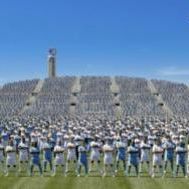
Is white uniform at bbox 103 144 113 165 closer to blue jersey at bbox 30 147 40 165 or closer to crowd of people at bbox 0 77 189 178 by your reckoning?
blue jersey at bbox 30 147 40 165

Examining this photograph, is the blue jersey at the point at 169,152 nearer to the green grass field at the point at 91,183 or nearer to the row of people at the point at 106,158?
the row of people at the point at 106,158

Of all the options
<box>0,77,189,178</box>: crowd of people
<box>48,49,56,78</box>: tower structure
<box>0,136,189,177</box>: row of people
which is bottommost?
<box>0,136,189,177</box>: row of people

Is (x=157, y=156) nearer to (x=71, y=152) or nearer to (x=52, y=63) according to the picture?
(x=71, y=152)

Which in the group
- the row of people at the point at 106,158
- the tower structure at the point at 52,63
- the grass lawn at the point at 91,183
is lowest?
the grass lawn at the point at 91,183

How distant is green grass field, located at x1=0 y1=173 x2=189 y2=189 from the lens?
24.2m

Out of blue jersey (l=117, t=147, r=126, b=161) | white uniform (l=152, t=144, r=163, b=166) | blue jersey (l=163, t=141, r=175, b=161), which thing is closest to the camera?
white uniform (l=152, t=144, r=163, b=166)

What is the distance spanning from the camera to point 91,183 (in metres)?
25.2

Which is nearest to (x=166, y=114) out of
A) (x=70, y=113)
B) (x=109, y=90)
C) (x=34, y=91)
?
(x=70, y=113)

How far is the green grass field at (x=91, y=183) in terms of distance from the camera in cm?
2422

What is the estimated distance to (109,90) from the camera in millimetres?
115875

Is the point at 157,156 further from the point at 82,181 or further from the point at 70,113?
the point at 70,113

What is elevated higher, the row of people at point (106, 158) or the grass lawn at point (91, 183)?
the row of people at point (106, 158)

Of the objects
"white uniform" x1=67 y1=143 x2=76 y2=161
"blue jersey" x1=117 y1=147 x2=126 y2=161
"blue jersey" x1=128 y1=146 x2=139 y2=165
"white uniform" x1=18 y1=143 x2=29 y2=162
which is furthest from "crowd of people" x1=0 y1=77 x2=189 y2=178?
"blue jersey" x1=128 y1=146 x2=139 y2=165

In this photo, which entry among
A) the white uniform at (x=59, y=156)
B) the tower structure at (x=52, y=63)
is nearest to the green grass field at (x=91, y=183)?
the white uniform at (x=59, y=156)
